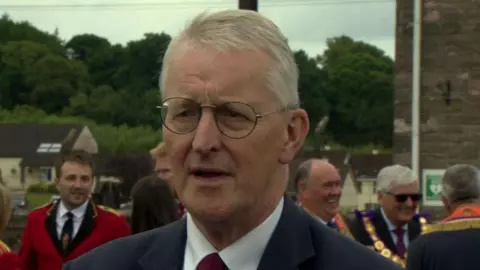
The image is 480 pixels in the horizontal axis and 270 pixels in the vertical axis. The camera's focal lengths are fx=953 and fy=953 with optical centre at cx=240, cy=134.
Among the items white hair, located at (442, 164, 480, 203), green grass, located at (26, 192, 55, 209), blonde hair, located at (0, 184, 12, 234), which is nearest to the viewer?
blonde hair, located at (0, 184, 12, 234)

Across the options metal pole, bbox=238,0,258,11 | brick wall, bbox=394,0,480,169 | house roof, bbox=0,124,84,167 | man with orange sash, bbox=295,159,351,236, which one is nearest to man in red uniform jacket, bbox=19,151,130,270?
man with orange sash, bbox=295,159,351,236

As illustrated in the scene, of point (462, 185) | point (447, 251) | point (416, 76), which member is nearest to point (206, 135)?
point (447, 251)

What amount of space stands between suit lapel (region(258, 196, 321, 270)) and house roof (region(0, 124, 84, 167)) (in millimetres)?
73845

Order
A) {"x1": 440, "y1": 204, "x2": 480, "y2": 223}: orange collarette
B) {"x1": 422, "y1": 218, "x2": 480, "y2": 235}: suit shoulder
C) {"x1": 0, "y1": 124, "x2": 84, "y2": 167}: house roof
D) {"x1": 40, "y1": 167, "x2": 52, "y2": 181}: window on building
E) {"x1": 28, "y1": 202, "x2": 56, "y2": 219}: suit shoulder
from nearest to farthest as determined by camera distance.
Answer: {"x1": 422, "y1": 218, "x2": 480, "y2": 235}: suit shoulder
{"x1": 440, "y1": 204, "x2": 480, "y2": 223}: orange collarette
{"x1": 28, "y1": 202, "x2": 56, "y2": 219}: suit shoulder
{"x1": 40, "y1": 167, "x2": 52, "y2": 181}: window on building
{"x1": 0, "y1": 124, "x2": 84, "y2": 167}: house roof

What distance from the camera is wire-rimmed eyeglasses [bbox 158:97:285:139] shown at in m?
2.00

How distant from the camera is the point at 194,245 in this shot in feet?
7.07

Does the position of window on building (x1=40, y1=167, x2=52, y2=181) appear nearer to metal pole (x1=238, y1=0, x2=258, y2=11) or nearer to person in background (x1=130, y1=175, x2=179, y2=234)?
metal pole (x1=238, y1=0, x2=258, y2=11)

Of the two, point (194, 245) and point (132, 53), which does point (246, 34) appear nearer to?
point (194, 245)

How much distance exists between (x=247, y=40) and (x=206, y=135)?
226 millimetres

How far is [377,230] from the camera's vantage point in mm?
6496

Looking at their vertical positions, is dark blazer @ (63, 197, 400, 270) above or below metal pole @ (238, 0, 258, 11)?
below

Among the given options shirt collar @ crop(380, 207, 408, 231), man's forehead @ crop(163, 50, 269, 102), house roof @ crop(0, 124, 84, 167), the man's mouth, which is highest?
man's forehead @ crop(163, 50, 269, 102)

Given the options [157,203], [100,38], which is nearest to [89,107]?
[100,38]

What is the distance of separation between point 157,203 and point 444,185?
174cm
